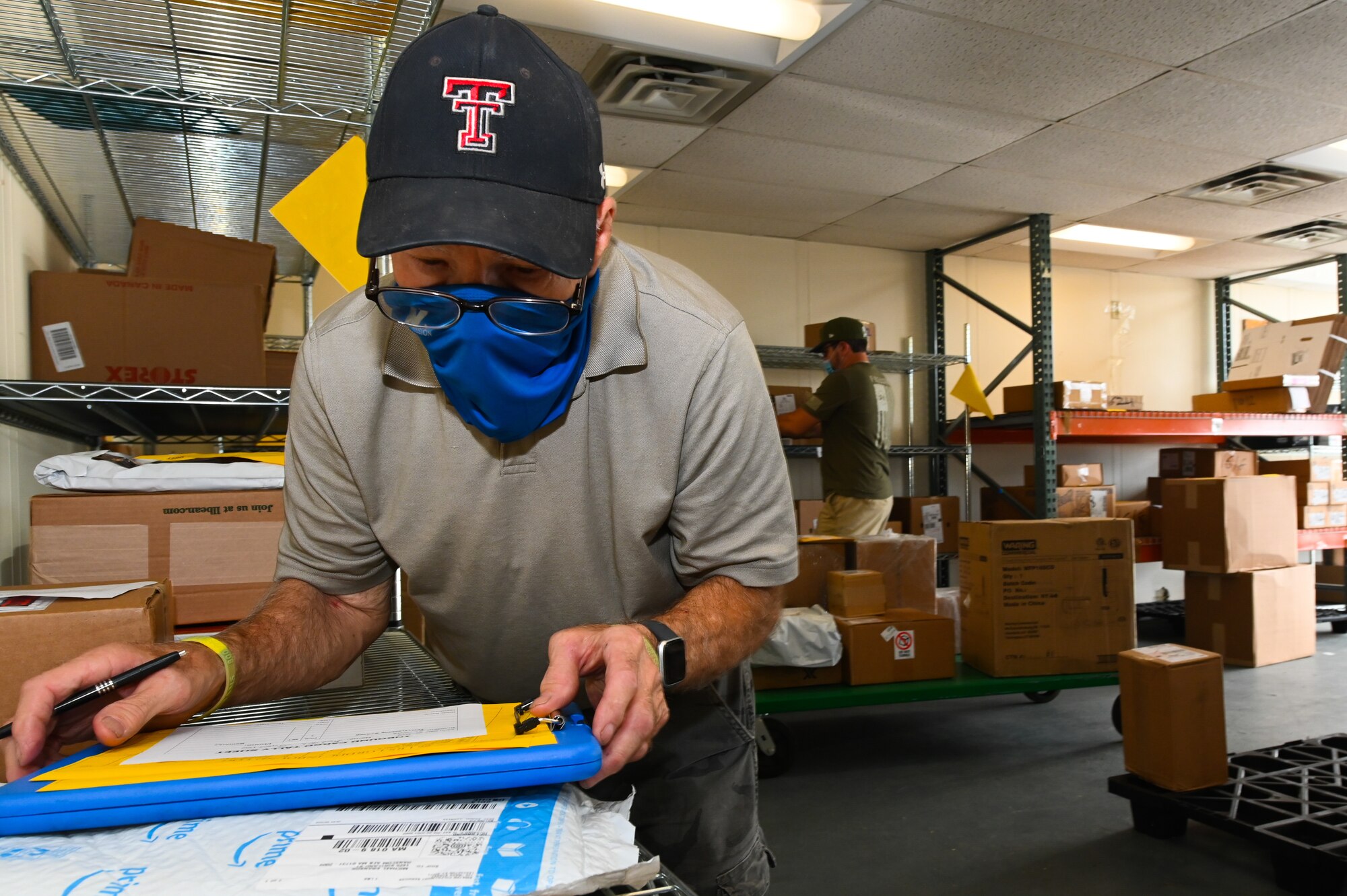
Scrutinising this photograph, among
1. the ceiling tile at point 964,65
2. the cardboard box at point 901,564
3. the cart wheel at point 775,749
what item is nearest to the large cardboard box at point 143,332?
the ceiling tile at point 964,65

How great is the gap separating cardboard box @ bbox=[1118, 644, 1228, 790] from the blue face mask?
2.17 metres

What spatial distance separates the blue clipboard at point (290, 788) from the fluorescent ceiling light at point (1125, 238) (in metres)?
5.10

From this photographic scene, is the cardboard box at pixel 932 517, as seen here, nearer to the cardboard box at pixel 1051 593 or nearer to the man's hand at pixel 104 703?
the cardboard box at pixel 1051 593

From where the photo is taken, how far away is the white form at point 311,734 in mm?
626

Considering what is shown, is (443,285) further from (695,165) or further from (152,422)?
(695,165)

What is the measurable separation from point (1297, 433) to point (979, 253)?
212cm

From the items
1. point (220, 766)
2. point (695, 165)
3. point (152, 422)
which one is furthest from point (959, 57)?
point (220, 766)

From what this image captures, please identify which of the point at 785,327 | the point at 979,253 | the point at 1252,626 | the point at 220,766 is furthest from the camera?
the point at 979,253

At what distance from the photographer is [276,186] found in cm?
223

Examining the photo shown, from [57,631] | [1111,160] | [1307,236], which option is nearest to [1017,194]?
[1111,160]

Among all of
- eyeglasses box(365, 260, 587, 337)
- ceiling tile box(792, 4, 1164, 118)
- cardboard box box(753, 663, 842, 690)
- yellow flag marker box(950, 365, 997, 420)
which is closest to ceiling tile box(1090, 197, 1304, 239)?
yellow flag marker box(950, 365, 997, 420)

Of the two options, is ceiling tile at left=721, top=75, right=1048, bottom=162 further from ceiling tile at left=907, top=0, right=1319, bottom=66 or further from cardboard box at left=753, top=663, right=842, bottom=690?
cardboard box at left=753, top=663, right=842, bottom=690

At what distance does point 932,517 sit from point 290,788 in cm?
458

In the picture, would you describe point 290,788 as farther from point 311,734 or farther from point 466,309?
point 466,309
